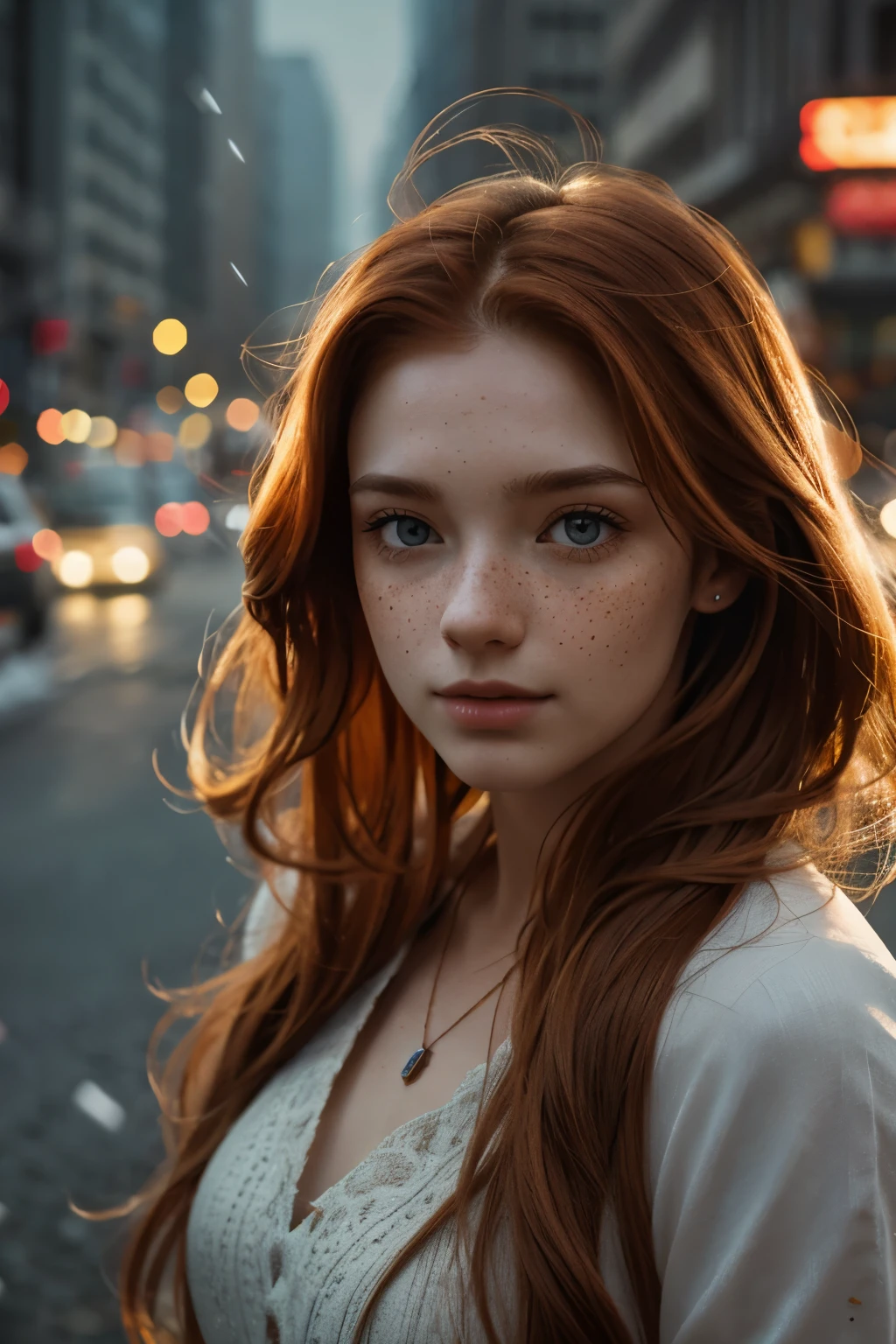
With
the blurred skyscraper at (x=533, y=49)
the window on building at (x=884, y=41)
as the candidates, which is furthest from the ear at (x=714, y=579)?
the blurred skyscraper at (x=533, y=49)

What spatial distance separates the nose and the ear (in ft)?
0.68

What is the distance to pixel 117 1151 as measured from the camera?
3609 mm

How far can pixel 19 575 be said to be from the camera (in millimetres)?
11539

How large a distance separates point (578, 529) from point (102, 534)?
58.2 ft

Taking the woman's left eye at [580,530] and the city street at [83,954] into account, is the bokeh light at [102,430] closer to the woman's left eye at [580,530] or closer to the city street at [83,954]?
the city street at [83,954]

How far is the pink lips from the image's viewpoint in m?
1.32

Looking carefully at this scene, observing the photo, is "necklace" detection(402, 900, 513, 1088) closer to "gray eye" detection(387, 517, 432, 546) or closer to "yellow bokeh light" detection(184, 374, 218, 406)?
"gray eye" detection(387, 517, 432, 546)

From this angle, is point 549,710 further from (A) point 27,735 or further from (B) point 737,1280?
(A) point 27,735

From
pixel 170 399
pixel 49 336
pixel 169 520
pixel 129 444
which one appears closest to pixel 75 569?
pixel 169 520

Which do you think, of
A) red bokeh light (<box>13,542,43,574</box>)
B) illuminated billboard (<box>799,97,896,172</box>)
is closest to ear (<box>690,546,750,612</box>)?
red bokeh light (<box>13,542,43,574</box>)

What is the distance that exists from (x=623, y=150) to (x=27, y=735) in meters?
40.5

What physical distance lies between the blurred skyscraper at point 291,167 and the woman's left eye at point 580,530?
13841 centimetres

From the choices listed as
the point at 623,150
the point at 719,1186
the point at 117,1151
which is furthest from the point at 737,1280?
the point at 623,150

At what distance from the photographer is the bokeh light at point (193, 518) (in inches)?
1038
